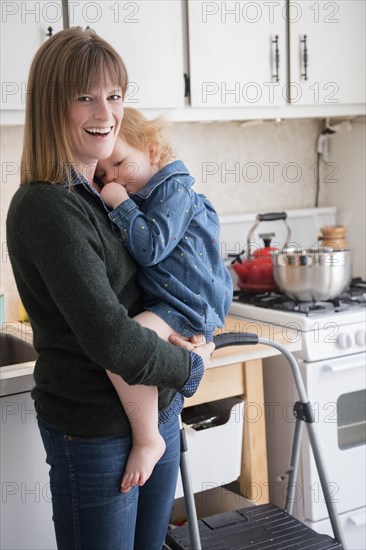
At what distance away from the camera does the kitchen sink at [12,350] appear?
91.5 inches

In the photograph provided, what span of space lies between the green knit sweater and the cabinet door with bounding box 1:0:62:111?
906mm

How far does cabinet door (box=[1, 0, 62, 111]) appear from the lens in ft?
6.89

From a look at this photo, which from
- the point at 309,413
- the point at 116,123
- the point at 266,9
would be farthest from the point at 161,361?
the point at 266,9

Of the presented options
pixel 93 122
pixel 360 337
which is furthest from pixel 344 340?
pixel 93 122

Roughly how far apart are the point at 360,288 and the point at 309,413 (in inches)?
40.3

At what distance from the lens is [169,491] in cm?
150

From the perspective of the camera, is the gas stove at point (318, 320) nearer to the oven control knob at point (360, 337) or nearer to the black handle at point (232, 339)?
the oven control knob at point (360, 337)

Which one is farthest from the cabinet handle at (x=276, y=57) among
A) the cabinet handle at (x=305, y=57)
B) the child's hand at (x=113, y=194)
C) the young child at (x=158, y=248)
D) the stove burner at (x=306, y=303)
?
the child's hand at (x=113, y=194)

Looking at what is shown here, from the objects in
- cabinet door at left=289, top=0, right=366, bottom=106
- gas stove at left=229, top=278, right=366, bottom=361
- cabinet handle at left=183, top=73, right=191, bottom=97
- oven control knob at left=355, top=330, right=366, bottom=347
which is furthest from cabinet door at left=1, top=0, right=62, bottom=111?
oven control knob at left=355, top=330, right=366, bottom=347

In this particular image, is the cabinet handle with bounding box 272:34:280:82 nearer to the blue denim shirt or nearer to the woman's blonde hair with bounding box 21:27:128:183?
the blue denim shirt

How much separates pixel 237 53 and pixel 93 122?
4.31ft

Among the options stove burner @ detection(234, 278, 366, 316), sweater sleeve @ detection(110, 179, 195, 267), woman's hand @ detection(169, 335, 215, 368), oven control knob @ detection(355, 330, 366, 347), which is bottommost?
oven control knob @ detection(355, 330, 366, 347)

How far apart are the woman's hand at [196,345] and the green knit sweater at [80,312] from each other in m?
0.09

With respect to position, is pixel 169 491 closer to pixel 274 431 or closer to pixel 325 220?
pixel 274 431
